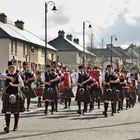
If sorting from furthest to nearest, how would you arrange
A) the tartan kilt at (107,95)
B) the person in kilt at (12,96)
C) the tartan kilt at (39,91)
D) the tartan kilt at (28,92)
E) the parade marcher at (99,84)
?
1. the tartan kilt at (39,91)
2. the parade marcher at (99,84)
3. the tartan kilt at (28,92)
4. the tartan kilt at (107,95)
5. the person in kilt at (12,96)

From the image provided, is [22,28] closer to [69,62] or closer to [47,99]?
[69,62]

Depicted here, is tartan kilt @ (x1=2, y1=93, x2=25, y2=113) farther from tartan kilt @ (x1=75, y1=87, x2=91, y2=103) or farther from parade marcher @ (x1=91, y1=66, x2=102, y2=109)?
parade marcher @ (x1=91, y1=66, x2=102, y2=109)

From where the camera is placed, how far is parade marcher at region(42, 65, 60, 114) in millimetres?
18078

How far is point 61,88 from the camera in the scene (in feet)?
75.3

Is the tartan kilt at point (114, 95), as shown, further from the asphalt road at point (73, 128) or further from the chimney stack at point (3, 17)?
the chimney stack at point (3, 17)

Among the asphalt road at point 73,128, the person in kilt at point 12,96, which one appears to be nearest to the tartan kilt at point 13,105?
the person in kilt at point 12,96

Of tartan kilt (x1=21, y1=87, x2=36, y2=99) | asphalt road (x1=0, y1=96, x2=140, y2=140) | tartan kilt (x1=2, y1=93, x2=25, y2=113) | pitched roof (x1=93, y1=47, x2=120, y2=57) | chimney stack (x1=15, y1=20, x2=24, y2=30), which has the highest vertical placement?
pitched roof (x1=93, y1=47, x2=120, y2=57)

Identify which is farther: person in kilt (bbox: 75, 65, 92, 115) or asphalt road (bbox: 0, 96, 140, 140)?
person in kilt (bbox: 75, 65, 92, 115)

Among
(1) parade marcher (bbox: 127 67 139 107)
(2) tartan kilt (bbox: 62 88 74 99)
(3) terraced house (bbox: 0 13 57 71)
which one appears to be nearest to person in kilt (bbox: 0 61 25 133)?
(2) tartan kilt (bbox: 62 88 74 99)

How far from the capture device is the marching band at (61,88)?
12.9 meters

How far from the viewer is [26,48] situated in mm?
63875

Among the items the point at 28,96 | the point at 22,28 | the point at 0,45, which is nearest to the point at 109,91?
the point at 28,96

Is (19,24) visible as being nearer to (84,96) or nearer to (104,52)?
(84,96)

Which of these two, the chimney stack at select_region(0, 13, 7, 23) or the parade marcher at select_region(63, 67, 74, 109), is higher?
the chimney stack at select_region(0, 13, 7, 23)
